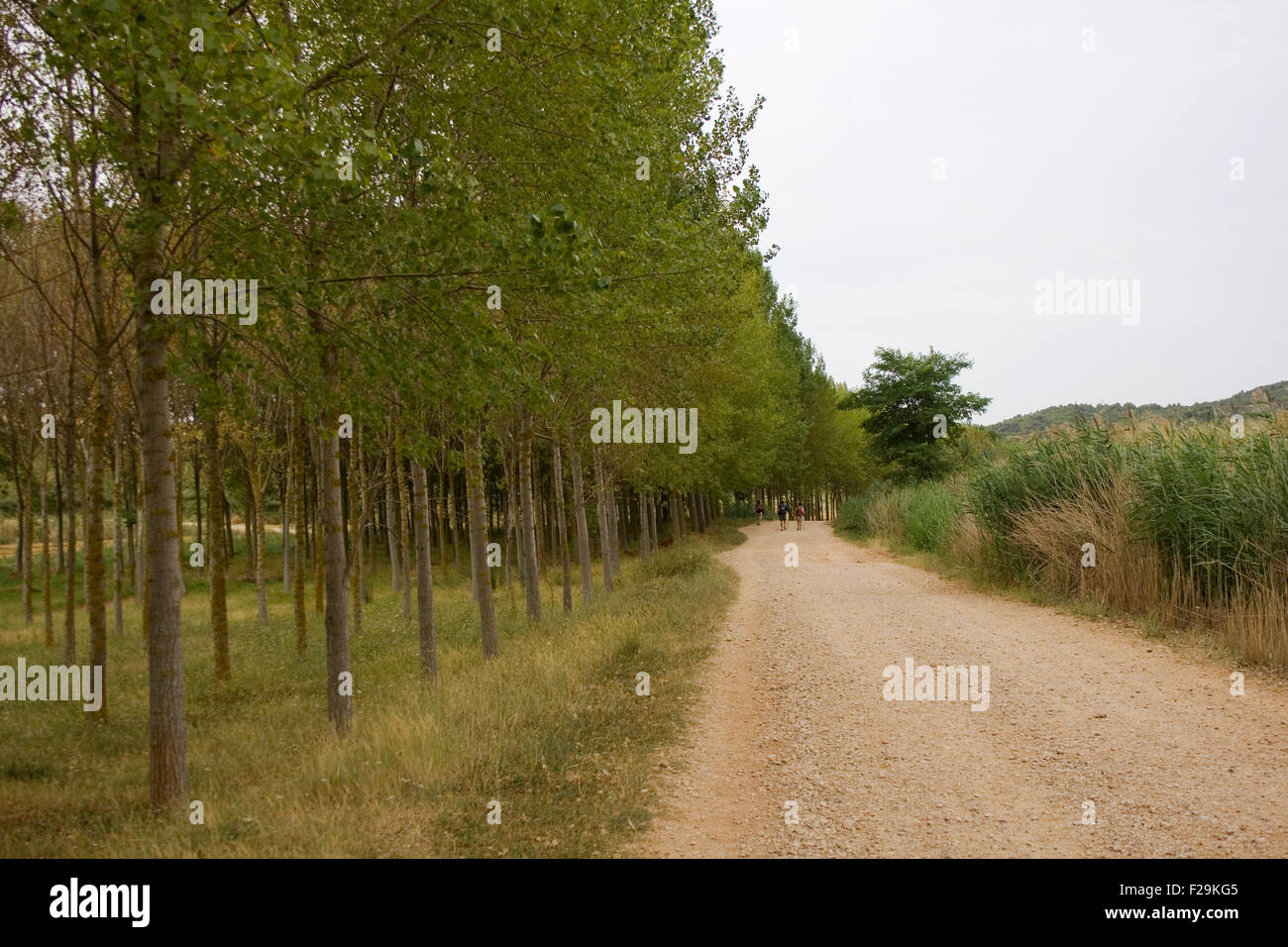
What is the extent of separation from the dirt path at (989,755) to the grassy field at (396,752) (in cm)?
62

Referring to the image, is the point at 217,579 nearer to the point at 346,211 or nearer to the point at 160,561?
the point at 160,561

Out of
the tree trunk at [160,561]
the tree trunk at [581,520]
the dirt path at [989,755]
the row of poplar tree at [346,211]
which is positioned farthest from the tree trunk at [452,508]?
the tree trunk at [160,561]

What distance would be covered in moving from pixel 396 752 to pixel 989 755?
4.78 meters

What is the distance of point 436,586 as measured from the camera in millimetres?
29297

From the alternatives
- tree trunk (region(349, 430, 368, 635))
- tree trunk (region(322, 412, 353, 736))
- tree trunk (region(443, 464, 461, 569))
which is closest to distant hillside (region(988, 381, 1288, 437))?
tree trunk (region(322, 412, 353, 736))

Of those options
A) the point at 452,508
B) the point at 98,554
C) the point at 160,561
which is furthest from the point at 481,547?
the point at 452,508

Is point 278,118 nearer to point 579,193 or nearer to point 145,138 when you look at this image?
point 145,138

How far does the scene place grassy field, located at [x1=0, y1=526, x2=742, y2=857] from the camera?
4.90 meters

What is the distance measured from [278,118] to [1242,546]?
11.3 m

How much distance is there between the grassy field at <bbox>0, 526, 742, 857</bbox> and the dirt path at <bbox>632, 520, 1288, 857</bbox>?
24.4 inches

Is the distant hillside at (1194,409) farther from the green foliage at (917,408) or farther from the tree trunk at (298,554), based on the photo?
the green foliage at (917,408)

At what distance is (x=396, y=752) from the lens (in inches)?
245

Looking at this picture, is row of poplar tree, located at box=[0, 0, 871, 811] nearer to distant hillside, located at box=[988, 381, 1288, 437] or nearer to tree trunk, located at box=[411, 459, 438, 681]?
tree trunk, located at box=[411, 459, 438, 681]

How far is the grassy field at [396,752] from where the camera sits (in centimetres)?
490
